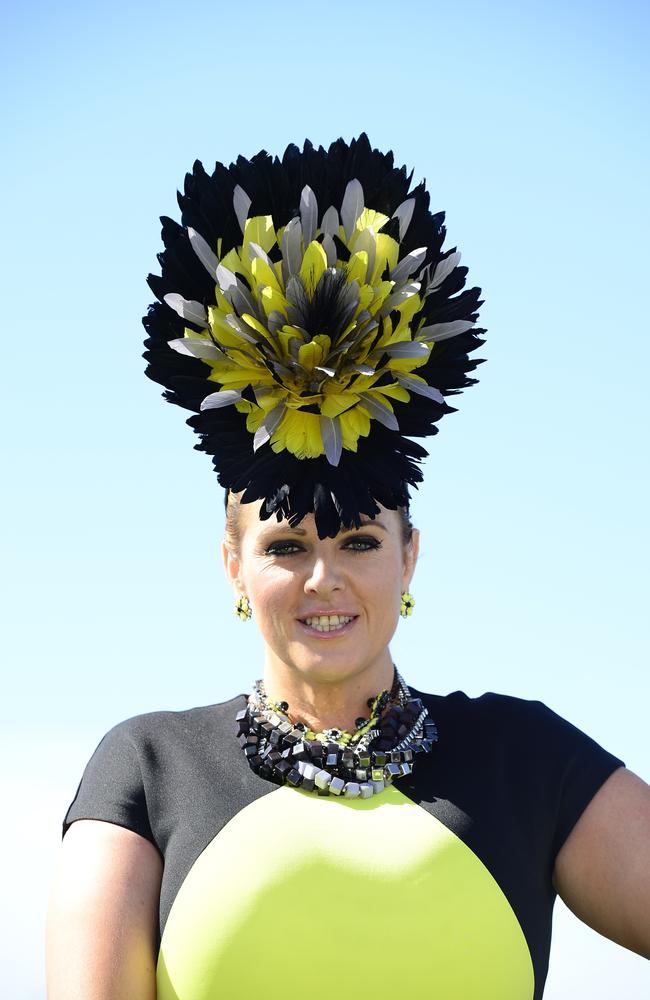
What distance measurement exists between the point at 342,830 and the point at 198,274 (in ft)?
5.51

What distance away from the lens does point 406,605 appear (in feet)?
13.4

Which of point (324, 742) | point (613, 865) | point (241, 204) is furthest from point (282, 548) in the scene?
point (613, 865)

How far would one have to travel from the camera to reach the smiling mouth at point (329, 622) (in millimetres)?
3879

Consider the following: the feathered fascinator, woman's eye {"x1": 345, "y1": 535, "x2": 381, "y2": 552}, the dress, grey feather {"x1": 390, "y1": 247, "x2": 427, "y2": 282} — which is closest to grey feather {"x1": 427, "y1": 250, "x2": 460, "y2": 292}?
the feathered fascinator

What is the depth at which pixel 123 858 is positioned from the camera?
3.73 metres

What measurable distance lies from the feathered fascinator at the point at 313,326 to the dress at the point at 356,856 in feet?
2.61

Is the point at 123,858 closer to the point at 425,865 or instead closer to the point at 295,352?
the point at 425,865

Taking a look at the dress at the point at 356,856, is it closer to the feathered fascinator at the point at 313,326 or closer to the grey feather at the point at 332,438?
the feathered fascinator at the point at 313,326

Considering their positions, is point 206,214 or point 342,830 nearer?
point 342,830

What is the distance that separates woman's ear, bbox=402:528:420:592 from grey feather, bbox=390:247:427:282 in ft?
2.61

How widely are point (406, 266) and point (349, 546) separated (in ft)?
2.73

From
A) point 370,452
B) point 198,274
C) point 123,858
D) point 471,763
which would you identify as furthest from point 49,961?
point 198,274

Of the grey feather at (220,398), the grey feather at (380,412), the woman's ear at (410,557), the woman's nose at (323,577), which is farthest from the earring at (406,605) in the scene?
the grey feather at (220,398)

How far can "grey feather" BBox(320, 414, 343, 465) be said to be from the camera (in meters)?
3.80
